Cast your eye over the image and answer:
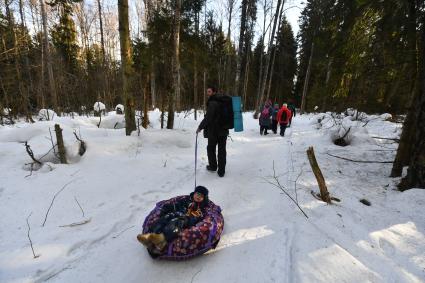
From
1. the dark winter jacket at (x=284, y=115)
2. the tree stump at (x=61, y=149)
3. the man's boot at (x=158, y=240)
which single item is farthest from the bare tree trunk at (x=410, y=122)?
the tree stump at (x=61, y=149)

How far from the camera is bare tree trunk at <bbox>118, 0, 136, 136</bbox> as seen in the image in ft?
22.1

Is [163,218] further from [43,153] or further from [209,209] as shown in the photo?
[43,153]

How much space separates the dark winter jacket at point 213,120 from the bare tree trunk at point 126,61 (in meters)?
2.96

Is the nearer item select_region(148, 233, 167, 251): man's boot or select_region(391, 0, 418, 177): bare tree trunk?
select_region(148, 233, 167, 251): man's boot

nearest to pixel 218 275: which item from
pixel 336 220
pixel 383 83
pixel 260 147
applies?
pixel 336 220

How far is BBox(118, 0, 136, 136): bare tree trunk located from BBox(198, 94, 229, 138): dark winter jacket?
2.96 metres

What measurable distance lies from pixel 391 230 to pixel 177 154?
5.34m

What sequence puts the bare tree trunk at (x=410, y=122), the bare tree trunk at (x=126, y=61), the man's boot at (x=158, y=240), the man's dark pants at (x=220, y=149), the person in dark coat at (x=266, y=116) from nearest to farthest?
the man's boot at (x=158, y=240) < the bare tree trunk at (x=410, y=122) < the man's dark pants at (x=220, y=149) < the bare tree trunk at (x=126, y=61) < the person in dark coat at (x=266, y=116)

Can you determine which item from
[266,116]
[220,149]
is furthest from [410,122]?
[266,116]

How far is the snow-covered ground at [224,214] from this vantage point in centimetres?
295

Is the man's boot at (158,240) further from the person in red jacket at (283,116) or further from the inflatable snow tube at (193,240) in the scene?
the person in red jacket at (283,116)

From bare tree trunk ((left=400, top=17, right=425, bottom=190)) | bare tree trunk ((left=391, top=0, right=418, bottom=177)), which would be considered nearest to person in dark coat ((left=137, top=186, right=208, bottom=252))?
bare tree trunk ((left=400, top=17, right=425, bottom=190))


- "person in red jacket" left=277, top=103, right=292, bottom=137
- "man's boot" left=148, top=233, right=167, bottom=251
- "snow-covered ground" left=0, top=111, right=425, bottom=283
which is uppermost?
"person in red jacket" left=277, top=103, right=292, bottom=137

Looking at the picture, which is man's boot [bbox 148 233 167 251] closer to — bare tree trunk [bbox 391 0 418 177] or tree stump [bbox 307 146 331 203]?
tree stump [bbox 307 146 331 203]
